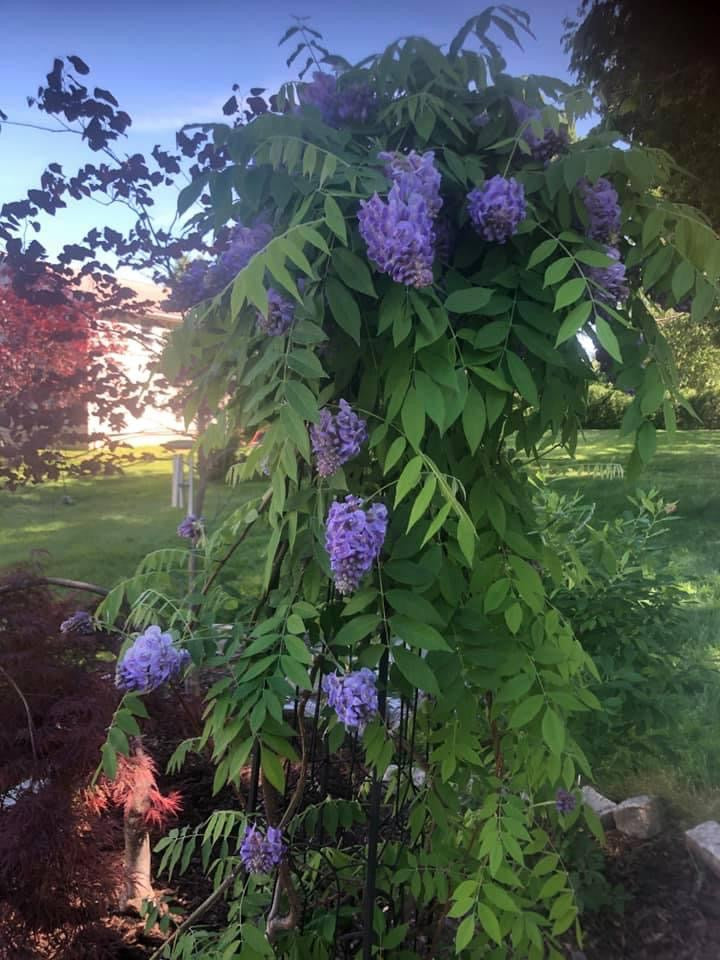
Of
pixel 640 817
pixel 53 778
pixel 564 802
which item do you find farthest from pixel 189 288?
pixel 640 817

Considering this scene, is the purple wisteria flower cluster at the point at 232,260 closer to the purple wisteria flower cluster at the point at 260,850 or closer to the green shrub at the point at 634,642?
the purple wisteria flower cluster at the point at 260,850

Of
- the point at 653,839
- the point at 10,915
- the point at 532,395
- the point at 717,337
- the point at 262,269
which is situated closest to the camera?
the point at 262,269

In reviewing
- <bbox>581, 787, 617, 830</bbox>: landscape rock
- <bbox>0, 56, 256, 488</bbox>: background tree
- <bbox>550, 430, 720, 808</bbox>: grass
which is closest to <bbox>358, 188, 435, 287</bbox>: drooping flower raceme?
<bbox>0, 56, 256, 488</bbox>: background tree

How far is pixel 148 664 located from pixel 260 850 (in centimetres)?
26

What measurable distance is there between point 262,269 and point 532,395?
0.29m

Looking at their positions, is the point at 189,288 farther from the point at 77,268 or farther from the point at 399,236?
the point at 399,236

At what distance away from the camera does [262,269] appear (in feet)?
1.99

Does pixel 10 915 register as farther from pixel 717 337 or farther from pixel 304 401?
pixel 717 337

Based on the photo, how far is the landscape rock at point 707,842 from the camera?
146cm

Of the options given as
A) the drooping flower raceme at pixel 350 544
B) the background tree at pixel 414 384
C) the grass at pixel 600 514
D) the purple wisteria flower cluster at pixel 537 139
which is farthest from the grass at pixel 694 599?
the drooping flower raceme at pixel 350 544

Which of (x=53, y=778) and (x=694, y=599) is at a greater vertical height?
(x=694, y=599)

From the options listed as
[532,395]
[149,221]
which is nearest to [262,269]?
[532,395]

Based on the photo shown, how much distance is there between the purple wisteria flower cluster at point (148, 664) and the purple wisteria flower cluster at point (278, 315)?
0.33m

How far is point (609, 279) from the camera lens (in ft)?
2.33
